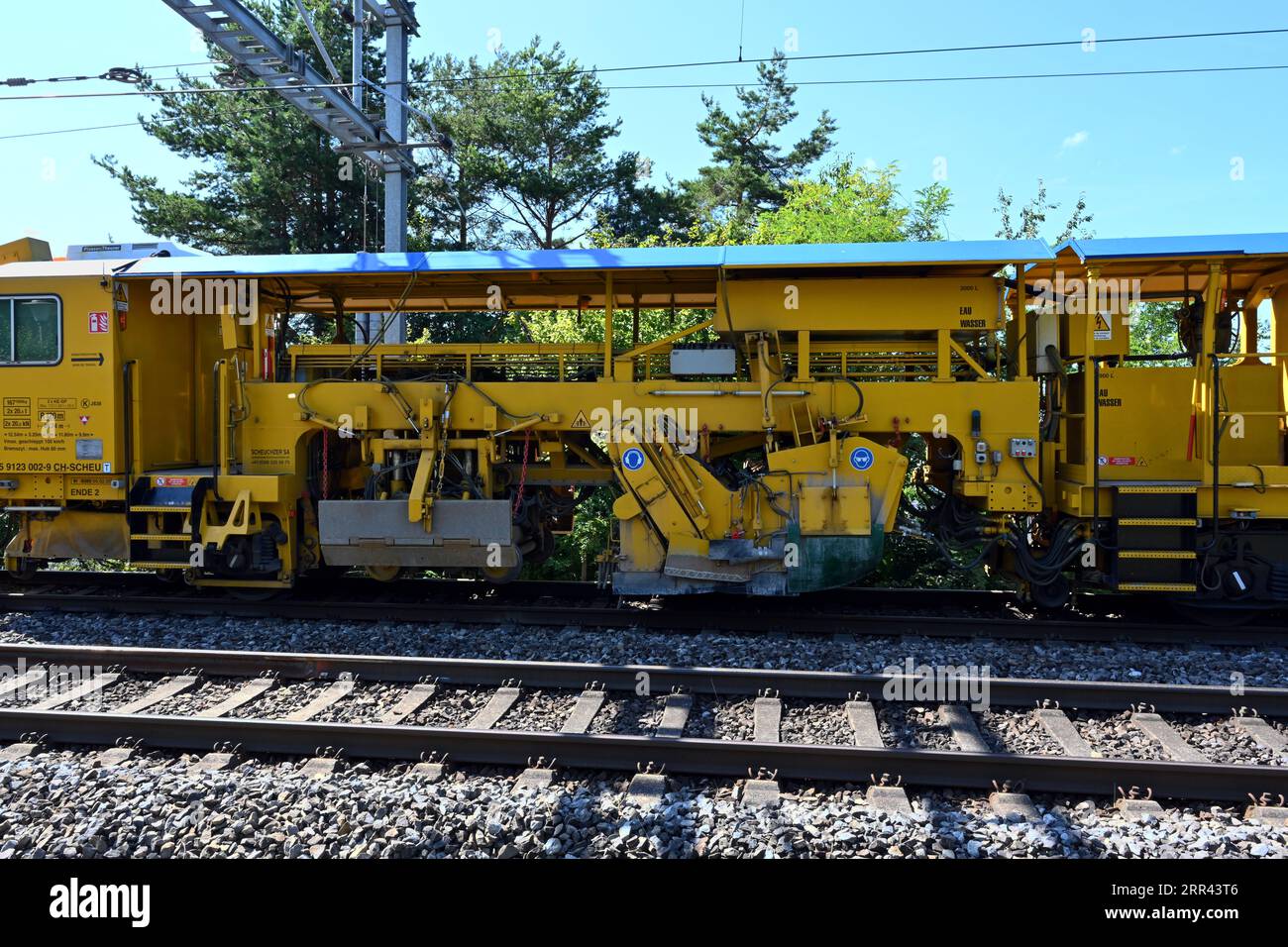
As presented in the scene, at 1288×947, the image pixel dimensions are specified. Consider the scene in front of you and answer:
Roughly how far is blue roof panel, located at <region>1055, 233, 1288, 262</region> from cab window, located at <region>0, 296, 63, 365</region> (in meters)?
9.85

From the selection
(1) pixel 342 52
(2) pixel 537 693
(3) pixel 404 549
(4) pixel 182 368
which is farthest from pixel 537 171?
(2) pixel 537 693

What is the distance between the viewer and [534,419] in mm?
8297

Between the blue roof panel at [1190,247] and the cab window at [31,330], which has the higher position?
the blue roof panel at [1190,247]

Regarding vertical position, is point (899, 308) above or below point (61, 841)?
above

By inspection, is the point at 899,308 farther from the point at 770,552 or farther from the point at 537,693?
the point at 537,693

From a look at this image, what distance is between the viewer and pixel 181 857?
3.86m

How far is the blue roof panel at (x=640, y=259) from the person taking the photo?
24.1 ft

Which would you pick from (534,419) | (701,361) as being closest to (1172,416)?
(701,361)

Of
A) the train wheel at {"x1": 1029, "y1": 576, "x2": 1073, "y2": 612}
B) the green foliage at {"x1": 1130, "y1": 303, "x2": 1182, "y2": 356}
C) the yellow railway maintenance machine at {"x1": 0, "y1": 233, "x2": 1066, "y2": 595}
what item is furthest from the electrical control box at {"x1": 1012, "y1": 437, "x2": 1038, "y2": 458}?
the green foliage at {"x1": 1130, "y1": 303, "x2": 1182, "y2": 356}

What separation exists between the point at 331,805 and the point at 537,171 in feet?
74.3

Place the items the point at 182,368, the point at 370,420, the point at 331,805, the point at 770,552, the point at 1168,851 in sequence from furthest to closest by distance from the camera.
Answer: the point at 182,368
the point at 370,420
the point at 770,552
the point at 331,805
the point at 1168,851

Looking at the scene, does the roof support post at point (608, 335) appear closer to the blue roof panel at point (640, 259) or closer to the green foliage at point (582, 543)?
the blue roof panel at point (640, 259)

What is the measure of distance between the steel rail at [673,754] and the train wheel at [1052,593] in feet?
11.4
